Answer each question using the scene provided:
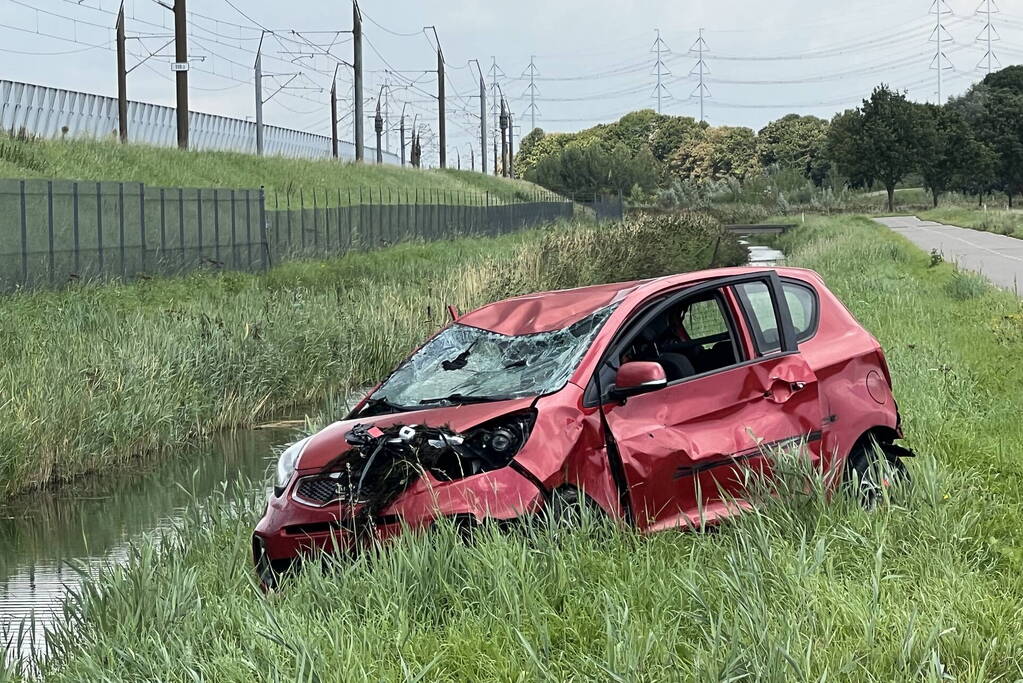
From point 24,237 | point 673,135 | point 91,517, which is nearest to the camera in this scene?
point 91,517

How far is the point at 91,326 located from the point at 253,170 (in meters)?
43.8

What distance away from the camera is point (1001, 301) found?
2286 centimetres

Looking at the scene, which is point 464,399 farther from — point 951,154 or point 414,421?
point 951,154

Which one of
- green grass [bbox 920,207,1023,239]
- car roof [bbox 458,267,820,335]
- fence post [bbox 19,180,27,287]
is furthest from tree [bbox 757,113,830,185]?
car roof [bbox 458,267,820,335]

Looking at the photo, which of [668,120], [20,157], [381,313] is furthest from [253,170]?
[668,120]

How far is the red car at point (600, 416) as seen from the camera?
6.85 metres

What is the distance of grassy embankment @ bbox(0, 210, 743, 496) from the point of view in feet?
47.3

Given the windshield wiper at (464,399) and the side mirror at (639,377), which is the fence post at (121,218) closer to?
the windshield wiper at (464,399)

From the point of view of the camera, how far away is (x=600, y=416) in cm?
721

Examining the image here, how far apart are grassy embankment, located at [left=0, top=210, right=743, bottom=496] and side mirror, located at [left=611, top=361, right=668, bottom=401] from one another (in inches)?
307

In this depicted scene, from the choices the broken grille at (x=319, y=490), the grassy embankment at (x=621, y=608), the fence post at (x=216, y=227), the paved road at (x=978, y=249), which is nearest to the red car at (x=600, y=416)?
the broken grille at (x=319, y=490)

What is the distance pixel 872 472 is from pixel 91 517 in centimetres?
714

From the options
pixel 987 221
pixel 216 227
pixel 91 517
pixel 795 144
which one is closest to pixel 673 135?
pixel 795 144

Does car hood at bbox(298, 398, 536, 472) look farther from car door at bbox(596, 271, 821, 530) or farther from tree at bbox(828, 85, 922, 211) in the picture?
tree at bbox(828, 85, 922, 211)
